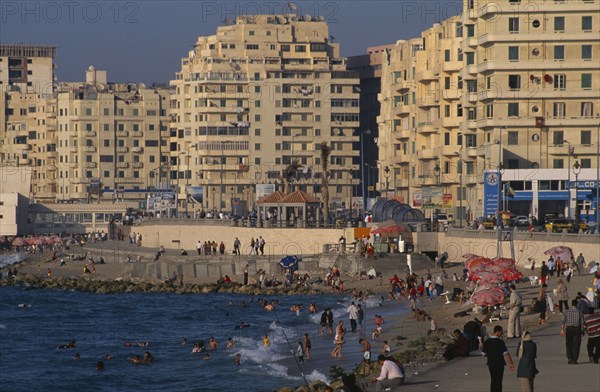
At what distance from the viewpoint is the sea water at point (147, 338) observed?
45812 millimetres

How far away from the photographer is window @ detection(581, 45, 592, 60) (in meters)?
88.1

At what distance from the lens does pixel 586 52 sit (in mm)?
88188

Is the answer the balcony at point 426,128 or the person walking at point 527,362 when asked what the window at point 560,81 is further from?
the person walking at point 527,362

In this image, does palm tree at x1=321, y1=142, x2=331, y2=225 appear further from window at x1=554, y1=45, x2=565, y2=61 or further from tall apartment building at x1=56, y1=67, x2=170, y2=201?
tall apartment building at x1=56, y1=67, x2=170, y2=201

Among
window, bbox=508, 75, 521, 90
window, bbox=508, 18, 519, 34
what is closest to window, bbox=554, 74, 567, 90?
window, bbox=508, 75, 521, 90

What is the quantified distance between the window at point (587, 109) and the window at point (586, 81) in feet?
3.55

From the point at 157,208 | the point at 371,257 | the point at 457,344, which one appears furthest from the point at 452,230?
the point at 157,208

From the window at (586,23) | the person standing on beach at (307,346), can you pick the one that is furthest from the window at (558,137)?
the person standing on beach at (307,346)

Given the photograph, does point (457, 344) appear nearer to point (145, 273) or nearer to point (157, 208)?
point (145, 273)

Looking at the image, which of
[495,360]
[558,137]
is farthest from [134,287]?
[495,360]

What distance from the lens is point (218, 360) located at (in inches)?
1959

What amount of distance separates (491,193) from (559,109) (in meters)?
7.70

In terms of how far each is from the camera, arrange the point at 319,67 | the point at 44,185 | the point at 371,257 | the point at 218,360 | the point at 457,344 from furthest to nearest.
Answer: the point at 44,185 → the point at 319,67 → the point at 371,257 → the point at 218,360 → the point at 457,344

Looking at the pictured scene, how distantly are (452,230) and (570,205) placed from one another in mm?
9455
